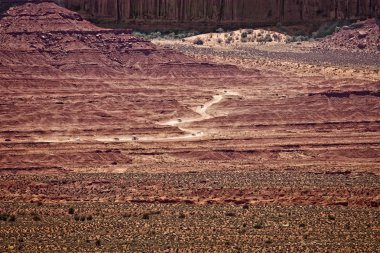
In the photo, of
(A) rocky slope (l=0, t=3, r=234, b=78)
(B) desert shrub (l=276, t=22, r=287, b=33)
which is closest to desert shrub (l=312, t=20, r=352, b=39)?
(B) desert shrub (l=276, t=22, r=287, b=33)

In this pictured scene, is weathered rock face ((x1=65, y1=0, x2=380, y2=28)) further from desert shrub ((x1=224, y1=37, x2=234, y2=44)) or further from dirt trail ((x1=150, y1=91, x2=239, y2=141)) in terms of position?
dirt trail ((x1=150, y1=91, x2=239, y2=141))

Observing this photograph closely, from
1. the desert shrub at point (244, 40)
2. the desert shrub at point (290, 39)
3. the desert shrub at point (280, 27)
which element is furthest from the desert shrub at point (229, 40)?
the desert shrub at point (280, 27)

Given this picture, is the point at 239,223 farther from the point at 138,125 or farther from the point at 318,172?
the point at 138,125

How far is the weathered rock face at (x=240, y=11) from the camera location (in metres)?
87.8

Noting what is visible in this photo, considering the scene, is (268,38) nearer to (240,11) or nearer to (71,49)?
(240,11)

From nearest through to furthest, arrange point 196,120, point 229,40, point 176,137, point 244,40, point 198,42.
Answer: point 176,137 < point 196,120 < point 198,42 < point 229,40 < point 244,40

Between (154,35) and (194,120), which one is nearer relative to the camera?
(194,120)

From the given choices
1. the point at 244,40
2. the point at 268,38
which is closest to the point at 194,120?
the point at 244,40

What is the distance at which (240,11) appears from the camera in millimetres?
90062

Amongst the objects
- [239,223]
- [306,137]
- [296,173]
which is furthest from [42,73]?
[239,223]

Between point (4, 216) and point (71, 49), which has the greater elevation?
point (71, 49)

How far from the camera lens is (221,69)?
220 feet

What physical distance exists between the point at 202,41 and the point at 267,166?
42987 mm

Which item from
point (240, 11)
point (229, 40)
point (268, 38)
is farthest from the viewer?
point (240, 11)
